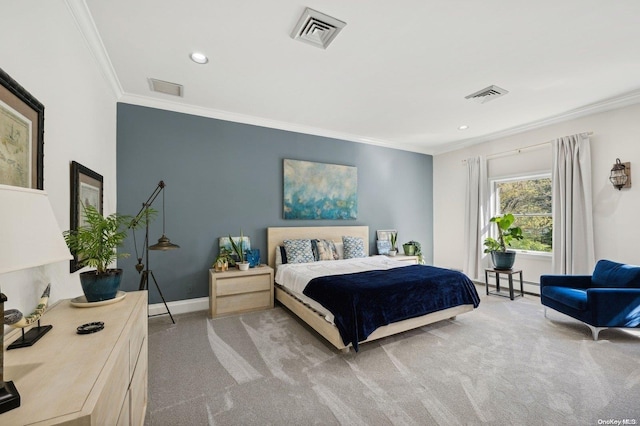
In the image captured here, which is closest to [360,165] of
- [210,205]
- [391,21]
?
[210,205]

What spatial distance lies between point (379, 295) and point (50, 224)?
2485 millimetres

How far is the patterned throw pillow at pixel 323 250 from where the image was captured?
4.37m

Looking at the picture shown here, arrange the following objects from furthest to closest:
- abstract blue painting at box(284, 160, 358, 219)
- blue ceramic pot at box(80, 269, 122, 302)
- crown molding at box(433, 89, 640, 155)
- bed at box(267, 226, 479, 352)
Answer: abstract blue painting at box(284, 160, 358, 219) → crown molding at box(433, 89, 640, 155) → bed at box(267, 226, 479, 352) → blue ceramic pot at box(80, 269, 122, 302)

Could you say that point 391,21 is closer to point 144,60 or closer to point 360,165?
point 144,60

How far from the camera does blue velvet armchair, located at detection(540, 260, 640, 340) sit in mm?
2814

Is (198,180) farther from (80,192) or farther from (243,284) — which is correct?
(80,192)

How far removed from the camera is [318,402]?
6.39ft

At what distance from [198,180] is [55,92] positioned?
7.31 ft

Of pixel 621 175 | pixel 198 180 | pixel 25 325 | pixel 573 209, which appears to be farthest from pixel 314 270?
pixel 621 175

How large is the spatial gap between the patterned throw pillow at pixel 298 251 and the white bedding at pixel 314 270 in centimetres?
13

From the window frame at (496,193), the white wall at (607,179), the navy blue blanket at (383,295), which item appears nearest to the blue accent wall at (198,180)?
the navy blue blanket at (383,295)

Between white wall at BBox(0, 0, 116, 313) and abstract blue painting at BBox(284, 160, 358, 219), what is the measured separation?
2.54 meters

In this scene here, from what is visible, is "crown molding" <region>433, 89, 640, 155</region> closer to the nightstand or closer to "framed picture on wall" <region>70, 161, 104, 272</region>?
the nightstand

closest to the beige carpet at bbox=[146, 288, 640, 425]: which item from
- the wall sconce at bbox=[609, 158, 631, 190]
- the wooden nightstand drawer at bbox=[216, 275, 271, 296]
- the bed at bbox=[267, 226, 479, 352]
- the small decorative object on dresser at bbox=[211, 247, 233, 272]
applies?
the bed at bbox=[267, 226, 479, 352]
